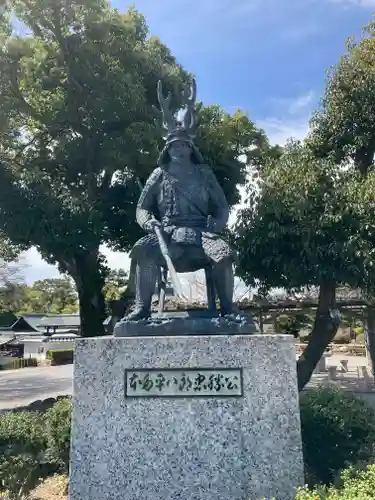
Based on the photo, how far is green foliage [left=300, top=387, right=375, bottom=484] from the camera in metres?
5.15

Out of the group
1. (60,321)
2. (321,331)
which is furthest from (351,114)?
(60,321)

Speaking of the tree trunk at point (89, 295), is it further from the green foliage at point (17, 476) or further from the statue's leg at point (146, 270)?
the statue's leg at point (146, 270)

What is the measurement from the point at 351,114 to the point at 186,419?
793 centimetres

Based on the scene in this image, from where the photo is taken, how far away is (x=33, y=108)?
1161 centimetres

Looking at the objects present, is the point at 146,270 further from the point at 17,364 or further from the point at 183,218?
the point at 17,364

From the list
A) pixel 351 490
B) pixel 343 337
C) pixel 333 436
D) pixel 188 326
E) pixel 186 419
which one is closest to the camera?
pixel 351 490

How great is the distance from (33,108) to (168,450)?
10058 millimetres

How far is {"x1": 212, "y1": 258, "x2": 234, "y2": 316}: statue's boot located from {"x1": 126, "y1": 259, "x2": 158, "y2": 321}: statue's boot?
61 centimetres

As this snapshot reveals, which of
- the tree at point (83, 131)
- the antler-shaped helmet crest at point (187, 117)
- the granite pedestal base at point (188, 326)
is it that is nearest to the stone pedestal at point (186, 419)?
the granite pedestal base at point (188, 326)

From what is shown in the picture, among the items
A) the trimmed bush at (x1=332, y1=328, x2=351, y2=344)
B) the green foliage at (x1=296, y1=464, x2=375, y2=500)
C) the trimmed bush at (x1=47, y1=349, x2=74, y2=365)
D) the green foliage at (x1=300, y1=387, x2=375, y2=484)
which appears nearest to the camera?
the green foliage at (x1=296, y1=464, x2=375, y2=500)

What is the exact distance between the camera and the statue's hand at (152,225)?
4.62 metres

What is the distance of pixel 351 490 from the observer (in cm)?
314

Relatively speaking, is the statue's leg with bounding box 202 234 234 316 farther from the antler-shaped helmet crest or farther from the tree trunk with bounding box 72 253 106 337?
the tree trunk with bounding box 72 253 106 337

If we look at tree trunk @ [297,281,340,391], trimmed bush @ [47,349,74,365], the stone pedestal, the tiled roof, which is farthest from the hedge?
the tiled roof
